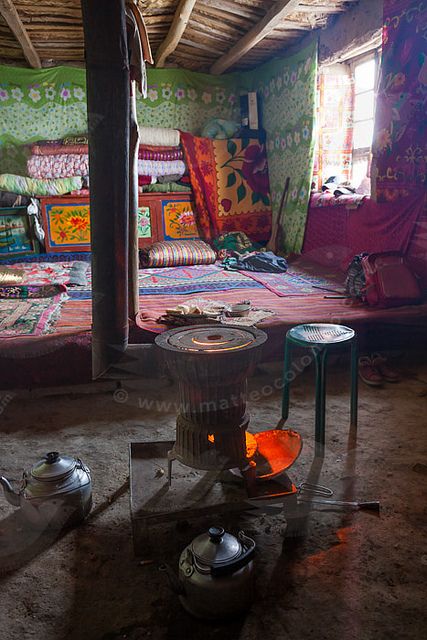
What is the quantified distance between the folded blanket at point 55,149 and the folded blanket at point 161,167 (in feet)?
2.40

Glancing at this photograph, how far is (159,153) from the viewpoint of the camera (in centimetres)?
619

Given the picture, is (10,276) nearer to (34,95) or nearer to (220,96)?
(34,95)

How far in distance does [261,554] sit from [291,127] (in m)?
5.06

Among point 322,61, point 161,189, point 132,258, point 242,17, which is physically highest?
point 242,17

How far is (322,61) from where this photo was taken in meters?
5.02

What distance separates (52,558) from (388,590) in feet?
3.74

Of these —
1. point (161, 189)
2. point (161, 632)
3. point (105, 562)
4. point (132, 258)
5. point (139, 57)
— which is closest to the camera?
point (161, 632)

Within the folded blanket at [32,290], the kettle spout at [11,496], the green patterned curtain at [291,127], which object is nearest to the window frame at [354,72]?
the green patterned curtain at [291,127]

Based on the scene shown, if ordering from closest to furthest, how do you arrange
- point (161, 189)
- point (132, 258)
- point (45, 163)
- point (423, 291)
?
point (132, 258) < point (423, 291) < point (45, 163) < point (161, 189)

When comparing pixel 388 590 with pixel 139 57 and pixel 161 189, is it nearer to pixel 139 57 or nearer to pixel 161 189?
pixel 139 57

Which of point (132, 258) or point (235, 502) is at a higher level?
point (132, 258)

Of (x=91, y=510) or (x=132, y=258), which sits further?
(x=132, y=258)

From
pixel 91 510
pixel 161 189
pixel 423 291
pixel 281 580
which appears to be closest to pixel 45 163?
pixel 161 189

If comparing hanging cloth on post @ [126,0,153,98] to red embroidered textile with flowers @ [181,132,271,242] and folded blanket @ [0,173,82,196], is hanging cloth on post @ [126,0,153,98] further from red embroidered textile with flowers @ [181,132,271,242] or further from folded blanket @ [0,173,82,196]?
red embroidered textile with flowers @ [181,132,271,242]
